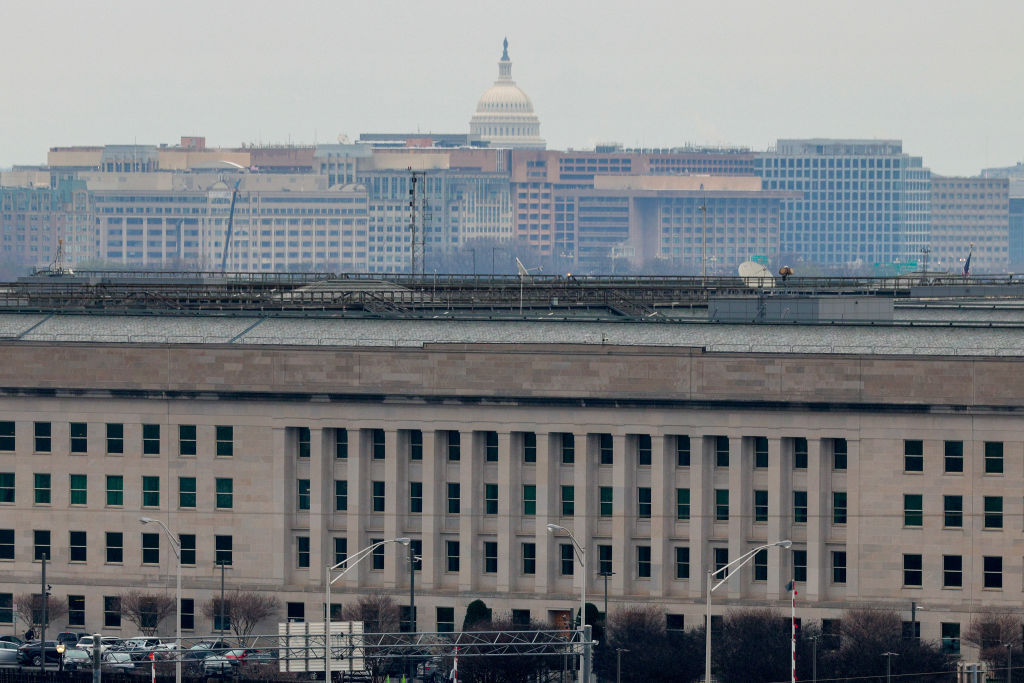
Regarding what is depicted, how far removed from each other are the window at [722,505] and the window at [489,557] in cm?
1085

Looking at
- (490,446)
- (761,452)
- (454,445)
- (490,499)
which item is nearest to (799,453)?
(761,452)

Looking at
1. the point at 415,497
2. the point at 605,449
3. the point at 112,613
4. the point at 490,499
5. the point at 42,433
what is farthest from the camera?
the point at 42,433

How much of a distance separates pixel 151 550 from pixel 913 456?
121 ft

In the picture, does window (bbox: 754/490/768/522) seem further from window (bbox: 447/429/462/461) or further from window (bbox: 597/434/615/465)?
window (bbox: 447/429/462/461)

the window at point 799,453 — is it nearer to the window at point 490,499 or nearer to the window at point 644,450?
the window at point 644,450

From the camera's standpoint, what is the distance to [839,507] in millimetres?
114062

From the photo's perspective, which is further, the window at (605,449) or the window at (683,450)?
the window at (605,449)

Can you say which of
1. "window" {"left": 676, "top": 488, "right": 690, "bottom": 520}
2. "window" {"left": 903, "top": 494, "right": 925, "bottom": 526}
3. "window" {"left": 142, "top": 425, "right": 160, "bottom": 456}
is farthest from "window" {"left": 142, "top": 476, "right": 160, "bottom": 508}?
"window" {"left": 903, "top": 494, "right": 925, "bottom": 526}

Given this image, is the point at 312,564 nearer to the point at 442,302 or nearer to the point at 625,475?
the point at 625,475

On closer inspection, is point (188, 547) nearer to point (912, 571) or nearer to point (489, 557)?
point (489, 557)

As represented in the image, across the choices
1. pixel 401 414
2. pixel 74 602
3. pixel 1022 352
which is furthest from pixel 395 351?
A: pixel 1022 352

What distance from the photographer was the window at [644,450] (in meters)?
116

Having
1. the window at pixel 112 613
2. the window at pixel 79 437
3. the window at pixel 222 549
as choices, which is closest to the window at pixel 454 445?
the window at pixel 222 549

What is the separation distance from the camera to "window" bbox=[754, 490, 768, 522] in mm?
114688
